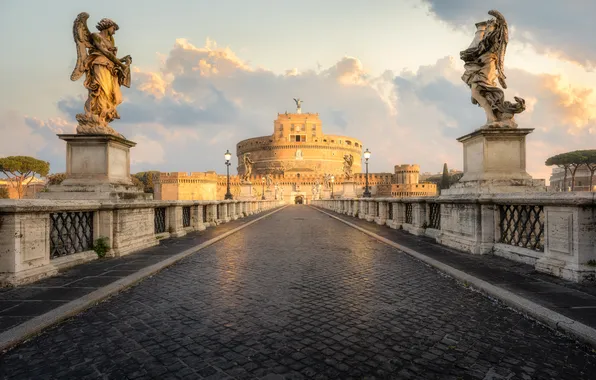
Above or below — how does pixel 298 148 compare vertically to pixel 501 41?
above

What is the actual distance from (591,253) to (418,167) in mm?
99398

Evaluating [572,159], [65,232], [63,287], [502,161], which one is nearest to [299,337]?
[63,287]

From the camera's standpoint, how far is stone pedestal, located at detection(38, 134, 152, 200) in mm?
6980

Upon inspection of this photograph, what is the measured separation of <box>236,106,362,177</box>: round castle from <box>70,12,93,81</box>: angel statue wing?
101 metres

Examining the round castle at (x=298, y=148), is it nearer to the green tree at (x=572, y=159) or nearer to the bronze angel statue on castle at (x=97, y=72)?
the green tree at (x=572, y=159)

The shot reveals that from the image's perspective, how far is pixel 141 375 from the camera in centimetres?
245

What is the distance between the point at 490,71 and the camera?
7746 millimetres

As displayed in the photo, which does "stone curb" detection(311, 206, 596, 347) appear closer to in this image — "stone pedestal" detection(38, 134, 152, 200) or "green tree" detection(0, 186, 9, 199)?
"stone pedestal" detection(38, 134, 152, 200)

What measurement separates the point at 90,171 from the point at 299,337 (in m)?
6.30

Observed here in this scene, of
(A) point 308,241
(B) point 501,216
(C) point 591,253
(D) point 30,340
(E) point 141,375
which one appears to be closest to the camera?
(E) point 141,375

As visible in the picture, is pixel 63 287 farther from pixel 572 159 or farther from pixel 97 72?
pixel 572 159

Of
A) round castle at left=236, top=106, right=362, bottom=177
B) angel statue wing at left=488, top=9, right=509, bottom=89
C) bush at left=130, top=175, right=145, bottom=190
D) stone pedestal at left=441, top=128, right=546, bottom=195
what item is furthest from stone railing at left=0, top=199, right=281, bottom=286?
round castle at left=236, top=106, right=362, bottom=177

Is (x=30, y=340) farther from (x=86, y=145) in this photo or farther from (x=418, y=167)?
(x=418, y=167)

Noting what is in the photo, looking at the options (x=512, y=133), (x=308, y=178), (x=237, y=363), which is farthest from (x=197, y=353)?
(x=308, y=178)
